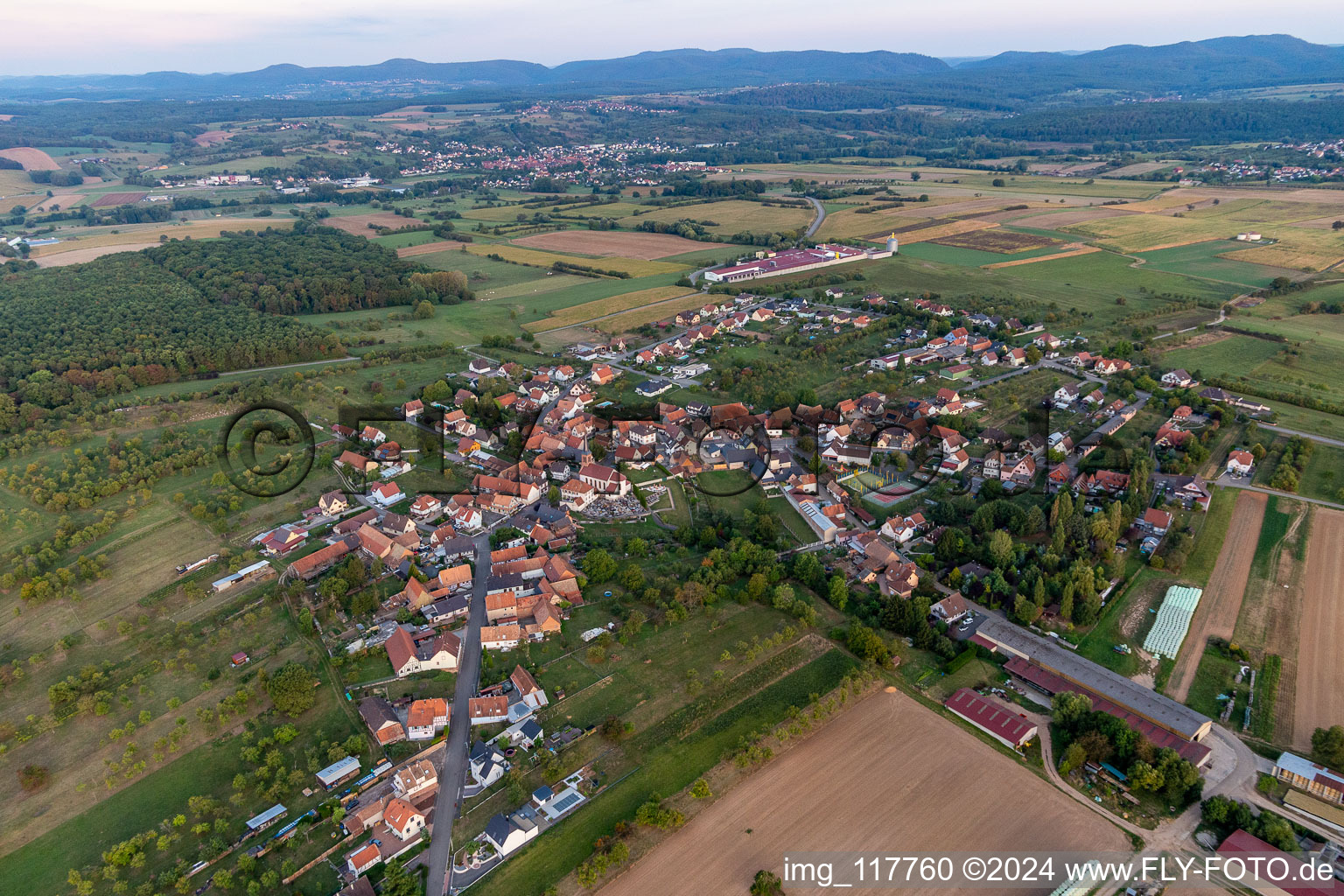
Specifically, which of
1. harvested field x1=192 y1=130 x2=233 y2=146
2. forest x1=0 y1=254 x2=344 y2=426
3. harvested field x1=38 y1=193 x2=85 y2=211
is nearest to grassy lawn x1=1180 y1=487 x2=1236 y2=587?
forest x1=0 y1=254 x2=344 y2=426

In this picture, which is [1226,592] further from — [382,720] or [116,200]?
[116,200]

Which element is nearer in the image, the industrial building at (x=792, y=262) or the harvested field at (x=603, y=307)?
the harvested field at (x=603, y=307)

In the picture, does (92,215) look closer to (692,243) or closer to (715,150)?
(692,243)

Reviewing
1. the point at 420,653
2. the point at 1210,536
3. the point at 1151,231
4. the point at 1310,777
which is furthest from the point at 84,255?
the point at 1151,231

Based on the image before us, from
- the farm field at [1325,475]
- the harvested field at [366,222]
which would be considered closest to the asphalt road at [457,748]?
the farm field at [1325,475]

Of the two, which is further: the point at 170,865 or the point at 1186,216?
the point at 1186,216

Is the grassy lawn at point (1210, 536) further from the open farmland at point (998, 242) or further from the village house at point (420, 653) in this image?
the open farmland at point (998, 242)

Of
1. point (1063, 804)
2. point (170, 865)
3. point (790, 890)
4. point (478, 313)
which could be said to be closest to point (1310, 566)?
point (1063, 804)
